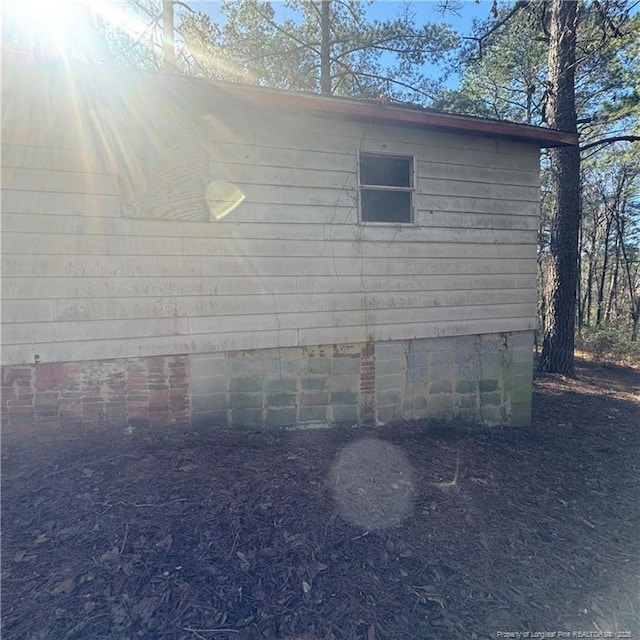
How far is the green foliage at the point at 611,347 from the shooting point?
10.4 metres

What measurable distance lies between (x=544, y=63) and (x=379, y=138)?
9.14m

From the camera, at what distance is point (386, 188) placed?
15.7 feet

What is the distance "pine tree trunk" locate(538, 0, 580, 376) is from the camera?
7746 mm

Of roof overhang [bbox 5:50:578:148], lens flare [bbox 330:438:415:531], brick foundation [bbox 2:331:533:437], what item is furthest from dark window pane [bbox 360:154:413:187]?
lens flare [bbox 330:438:415:531]

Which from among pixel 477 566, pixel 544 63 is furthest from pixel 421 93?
pixel 477 566

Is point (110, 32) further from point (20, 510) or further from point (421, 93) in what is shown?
point (20, 510)

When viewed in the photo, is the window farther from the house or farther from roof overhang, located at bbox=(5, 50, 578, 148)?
roof overhang, located at bbox=(5, 50, 578, 148)

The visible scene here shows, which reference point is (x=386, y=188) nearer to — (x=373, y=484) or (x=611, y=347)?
(x=373, y=484)

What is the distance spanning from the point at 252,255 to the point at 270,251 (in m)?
0.20

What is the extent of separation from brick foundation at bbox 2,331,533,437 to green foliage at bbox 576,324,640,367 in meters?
6.56

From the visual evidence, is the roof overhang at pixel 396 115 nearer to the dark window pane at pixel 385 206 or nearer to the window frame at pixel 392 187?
the window frame at pixel 392 187

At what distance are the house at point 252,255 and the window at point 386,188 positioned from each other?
0.9 inches

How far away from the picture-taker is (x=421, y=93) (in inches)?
414

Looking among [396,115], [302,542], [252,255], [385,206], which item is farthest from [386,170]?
[302,542]
